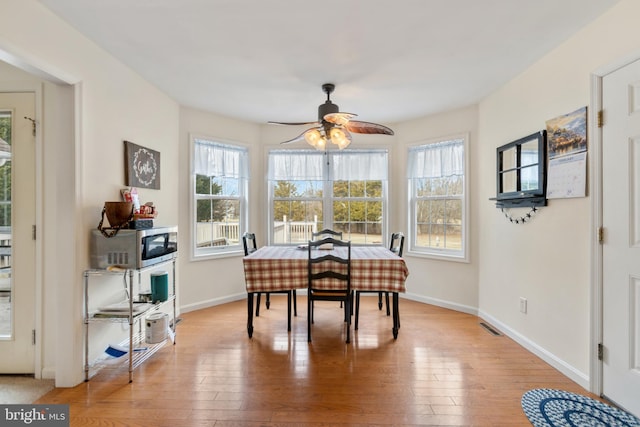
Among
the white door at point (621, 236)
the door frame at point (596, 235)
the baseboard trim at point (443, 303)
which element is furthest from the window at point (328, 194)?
the white door at point (621, 236)

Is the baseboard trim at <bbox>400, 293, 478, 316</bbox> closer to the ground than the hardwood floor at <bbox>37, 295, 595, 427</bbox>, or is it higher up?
higher up

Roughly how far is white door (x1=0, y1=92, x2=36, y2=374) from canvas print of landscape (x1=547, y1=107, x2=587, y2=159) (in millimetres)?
3928

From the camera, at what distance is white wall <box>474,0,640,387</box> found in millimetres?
2033

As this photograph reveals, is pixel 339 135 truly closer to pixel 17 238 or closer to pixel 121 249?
pixel 121 249

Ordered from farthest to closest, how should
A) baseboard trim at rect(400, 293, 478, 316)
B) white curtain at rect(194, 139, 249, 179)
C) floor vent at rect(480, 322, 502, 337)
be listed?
white curtain at rect(194, 139, 249, 179), baseboard trim at rect(400, 293, 478, 316), floor vent at rect(480, 322, 502, 337)

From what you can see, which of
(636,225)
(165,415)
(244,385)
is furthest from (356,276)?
(636,225)

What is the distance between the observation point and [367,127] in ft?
9.06

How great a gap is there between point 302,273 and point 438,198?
222 cm

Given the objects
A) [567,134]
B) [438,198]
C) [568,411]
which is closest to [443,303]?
[438,198]

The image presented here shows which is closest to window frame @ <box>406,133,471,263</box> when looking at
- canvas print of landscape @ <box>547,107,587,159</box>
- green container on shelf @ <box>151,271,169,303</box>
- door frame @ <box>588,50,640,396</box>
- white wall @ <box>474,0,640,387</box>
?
white wall @ <box>474,0,640,387</box>

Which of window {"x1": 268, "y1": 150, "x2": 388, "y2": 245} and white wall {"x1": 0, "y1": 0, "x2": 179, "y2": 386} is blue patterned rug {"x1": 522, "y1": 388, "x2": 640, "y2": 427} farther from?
white wall {"x1": 0, "y1": 0, "x2": 179, "y2": 386}

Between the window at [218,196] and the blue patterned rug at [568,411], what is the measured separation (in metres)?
3.48

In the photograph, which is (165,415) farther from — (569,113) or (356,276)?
(569,113)
